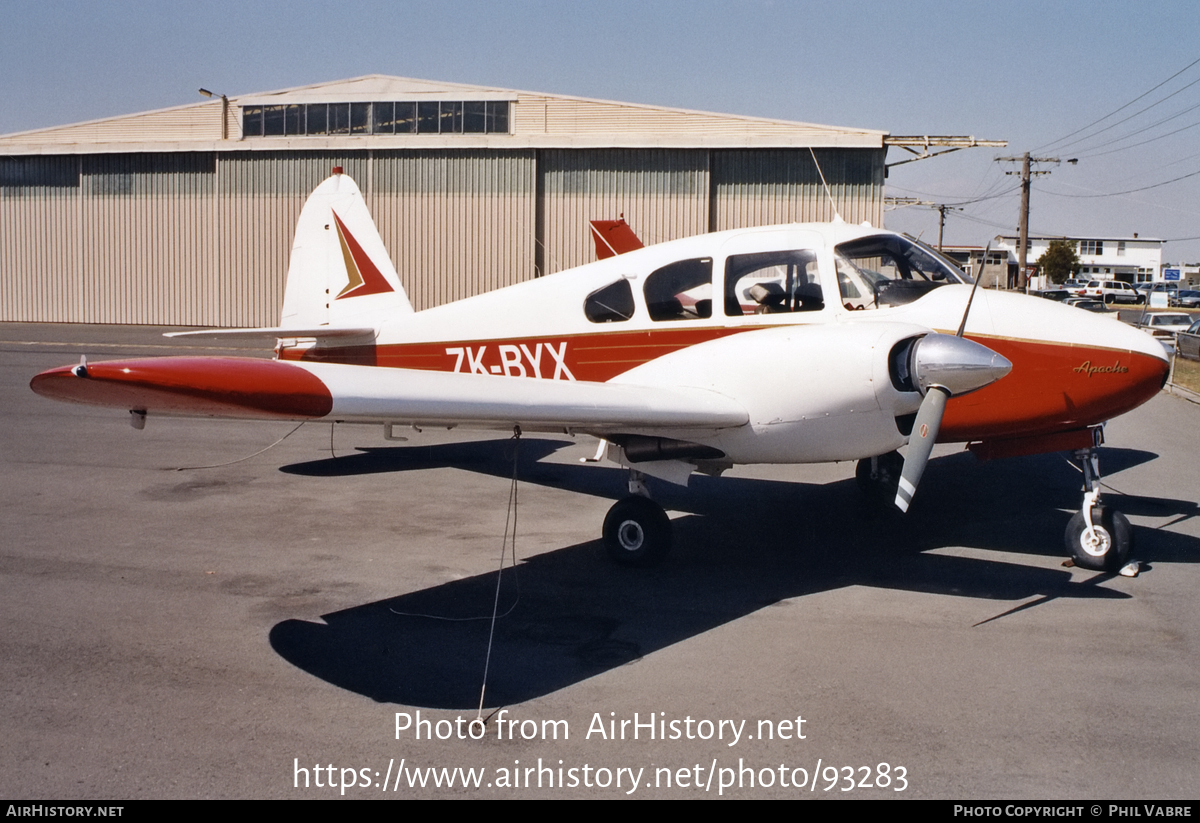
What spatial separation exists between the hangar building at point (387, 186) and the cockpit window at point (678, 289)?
776 inches

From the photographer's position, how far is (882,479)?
31.7ft

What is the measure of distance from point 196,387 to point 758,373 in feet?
13.2

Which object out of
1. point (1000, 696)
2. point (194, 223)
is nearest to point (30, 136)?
point (194, 223)

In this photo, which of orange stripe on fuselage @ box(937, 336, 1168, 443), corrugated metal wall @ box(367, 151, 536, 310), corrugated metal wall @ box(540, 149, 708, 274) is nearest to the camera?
orange stripe on fuselage @ box(937, 336, 1168, 443)

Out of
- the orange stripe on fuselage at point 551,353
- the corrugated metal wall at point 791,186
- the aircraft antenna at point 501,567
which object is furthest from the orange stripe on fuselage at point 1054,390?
the corrugated metal wall at point 791,186

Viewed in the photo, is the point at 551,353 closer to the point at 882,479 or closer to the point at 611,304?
the point at 611,304

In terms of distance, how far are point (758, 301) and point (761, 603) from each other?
8.68 feet

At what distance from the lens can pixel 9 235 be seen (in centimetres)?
3472

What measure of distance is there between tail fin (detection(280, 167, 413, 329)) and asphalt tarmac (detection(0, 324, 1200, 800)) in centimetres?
212

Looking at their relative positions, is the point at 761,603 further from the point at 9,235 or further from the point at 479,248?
the point at 9,235

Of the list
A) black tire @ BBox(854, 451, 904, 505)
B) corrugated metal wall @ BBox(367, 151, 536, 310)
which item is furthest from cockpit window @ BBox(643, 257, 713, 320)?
corrugated metal wall @ BBox(367, 151, 536, 310)

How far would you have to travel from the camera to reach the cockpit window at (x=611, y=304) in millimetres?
8500

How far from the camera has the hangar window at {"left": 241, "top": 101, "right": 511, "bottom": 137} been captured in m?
30.5

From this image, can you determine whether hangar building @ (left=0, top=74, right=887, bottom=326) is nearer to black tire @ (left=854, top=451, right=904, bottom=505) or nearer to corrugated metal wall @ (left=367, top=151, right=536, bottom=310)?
corrugated metal wall @ (left=367, top=151, right=536, bottom=310)
